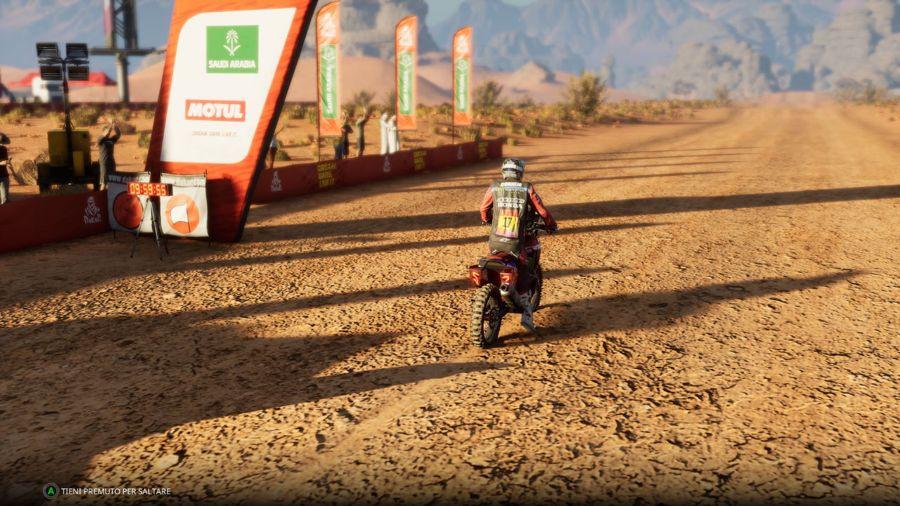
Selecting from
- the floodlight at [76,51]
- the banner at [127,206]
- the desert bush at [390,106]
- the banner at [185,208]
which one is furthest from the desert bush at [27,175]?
the desert bush at [390,106]

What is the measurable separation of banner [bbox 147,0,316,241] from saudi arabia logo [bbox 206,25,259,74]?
0.05 feet

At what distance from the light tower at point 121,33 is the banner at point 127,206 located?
63.2 metres

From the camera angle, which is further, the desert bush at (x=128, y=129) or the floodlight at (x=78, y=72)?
the desert bush at (x=128, y=129)

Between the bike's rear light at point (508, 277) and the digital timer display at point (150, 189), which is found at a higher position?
the digital timer display at point (150, 189)

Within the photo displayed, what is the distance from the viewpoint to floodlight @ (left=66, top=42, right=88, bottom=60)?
1423 centimetres

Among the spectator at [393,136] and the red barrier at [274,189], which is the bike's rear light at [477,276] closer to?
the red barrier at [274,189]

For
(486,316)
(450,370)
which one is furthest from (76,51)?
(450,370)

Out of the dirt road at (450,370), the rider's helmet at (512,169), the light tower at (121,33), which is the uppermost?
the light tower at (121,33)

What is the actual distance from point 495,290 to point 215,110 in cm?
707

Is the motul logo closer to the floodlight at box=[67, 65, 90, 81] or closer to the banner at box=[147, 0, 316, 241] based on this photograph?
the banner at box=[147, 0, 316, 241]

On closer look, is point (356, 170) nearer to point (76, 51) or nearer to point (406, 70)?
point (406, 70)

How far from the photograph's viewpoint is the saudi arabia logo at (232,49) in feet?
36.1

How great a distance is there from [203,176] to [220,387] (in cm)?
593

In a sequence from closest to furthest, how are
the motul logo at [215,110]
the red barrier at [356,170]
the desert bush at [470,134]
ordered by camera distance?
the motul logo at [215,110] < the red barrier at [356,170] < the desert bush at [470,134]
